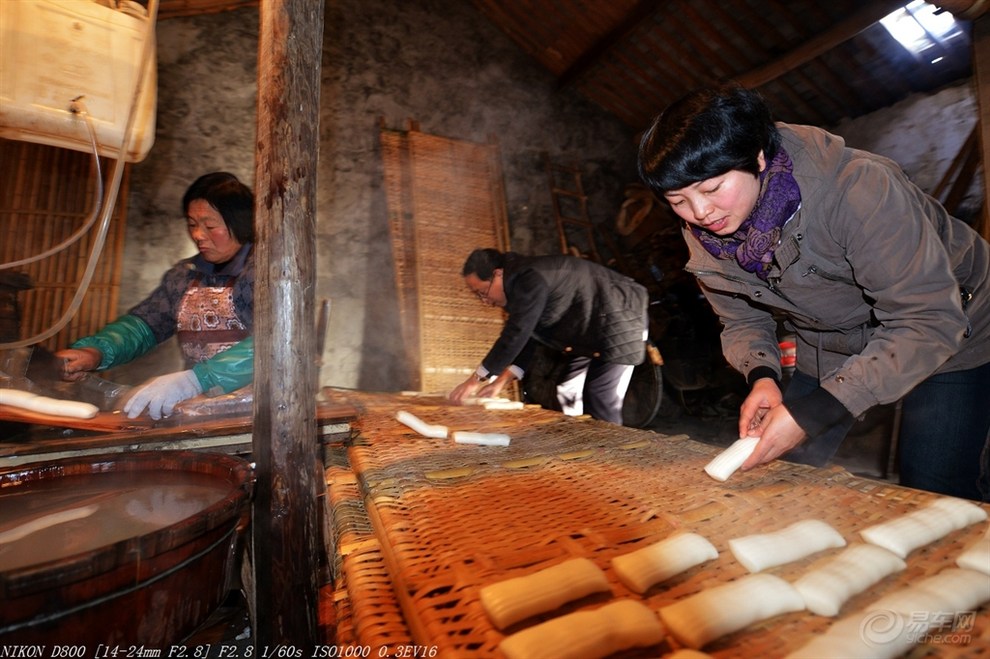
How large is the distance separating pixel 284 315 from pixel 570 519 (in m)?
1.02

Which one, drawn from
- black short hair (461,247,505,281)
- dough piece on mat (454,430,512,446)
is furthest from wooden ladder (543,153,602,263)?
dough piece on mat (454,430,512,446)

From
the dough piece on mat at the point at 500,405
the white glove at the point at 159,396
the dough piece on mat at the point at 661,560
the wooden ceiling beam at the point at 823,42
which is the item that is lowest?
the dough piece on mat at the point at 500,405

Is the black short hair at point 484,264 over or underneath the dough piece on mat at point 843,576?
over

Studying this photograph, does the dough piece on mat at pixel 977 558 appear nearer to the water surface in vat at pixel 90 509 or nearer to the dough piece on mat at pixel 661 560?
the dough piece on mat at pixel 661 560

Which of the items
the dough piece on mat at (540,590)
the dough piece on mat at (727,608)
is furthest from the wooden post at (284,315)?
the dough piece on mat at (727,608)

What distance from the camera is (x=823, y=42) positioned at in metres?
4.60

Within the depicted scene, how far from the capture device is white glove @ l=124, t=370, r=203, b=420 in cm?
232

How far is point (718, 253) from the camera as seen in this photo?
5.80 ft

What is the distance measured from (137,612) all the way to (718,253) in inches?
75.5

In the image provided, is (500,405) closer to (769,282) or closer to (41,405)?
(769,282)

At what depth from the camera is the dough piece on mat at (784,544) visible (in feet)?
3.20

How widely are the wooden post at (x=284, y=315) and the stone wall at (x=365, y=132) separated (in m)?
4.30

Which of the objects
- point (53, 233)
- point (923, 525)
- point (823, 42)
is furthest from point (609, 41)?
point (53, 233)

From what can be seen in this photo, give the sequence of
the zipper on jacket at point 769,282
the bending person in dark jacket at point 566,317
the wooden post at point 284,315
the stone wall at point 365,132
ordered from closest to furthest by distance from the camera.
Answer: the wooden post at point 284,315 → the zipper on jacket at point 769,282 → the bending person in dark jacket at point 566,317 → the stone wall at point 365,132
